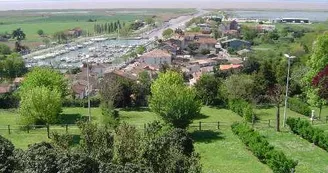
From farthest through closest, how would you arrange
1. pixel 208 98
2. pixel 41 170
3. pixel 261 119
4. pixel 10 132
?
pixel 208 98 → pixel 261 119 → pixel 10 132 → pixel 41 170

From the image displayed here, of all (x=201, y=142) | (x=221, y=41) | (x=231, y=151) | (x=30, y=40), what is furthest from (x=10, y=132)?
(x=30, y=40)

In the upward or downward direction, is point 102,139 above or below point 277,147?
above

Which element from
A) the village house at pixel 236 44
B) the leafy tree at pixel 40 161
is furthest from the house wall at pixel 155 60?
the leafy tree at pixel 40 161

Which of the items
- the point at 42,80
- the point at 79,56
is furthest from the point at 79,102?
the point at 79,56

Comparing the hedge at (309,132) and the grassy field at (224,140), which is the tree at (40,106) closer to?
the grassy field at (224,140)

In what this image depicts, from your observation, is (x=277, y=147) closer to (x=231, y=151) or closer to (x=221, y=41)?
(x=231, y=151)

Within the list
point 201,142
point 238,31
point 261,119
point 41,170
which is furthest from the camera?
point 238,31

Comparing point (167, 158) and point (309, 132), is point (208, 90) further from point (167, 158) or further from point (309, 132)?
point (167, 158)
